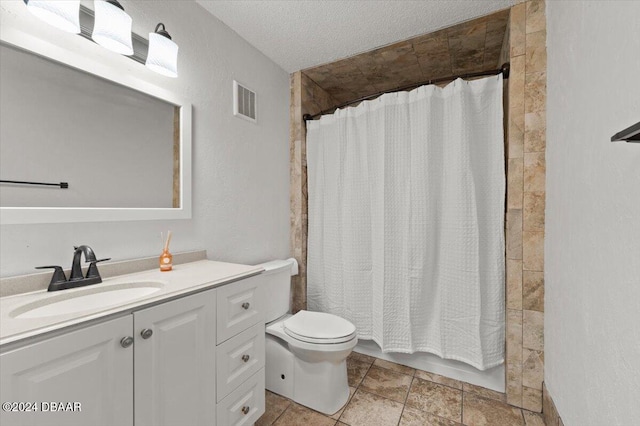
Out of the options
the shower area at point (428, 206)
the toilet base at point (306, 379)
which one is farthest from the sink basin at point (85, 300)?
the shower area at point (428, 206)

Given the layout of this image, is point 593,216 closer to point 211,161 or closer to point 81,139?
point 211,161

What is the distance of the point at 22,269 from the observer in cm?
97

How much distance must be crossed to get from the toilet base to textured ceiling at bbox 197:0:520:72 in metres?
2.02

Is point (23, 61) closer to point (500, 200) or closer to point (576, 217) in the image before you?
point (576, 217)

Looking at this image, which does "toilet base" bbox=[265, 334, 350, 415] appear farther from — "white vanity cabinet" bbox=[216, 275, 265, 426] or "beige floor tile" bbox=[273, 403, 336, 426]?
"white vanity cabinet" bbox=[216, 275, 265, 426]

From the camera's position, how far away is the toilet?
1.49 m

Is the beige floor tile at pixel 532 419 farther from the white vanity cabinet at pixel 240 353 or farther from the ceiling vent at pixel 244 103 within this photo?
the ceiling vent at pixel 244 103

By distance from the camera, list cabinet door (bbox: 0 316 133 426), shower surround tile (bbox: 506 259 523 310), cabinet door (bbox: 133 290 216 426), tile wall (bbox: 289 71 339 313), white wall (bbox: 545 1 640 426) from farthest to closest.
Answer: tile wall (bbox: 289 71 339 313), shower surround tile (bbox: 506 259 523 310), cabinet door (bbox: 133 290 216 426), white wall (bbox: 545 1 640 426), cabinet door (bbox: 0 316 133 426)

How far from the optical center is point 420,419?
4.82 ft

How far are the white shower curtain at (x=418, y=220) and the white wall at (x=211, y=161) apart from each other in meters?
0.43

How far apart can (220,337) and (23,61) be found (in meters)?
1.27

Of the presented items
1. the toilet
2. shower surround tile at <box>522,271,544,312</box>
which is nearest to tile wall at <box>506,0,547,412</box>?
shower surround tile at <box>522,271,544,312</box>

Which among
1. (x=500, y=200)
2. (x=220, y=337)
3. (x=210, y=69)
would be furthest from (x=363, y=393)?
(x=210, y=69)

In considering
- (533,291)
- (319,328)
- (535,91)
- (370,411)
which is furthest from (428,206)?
(370,411)
